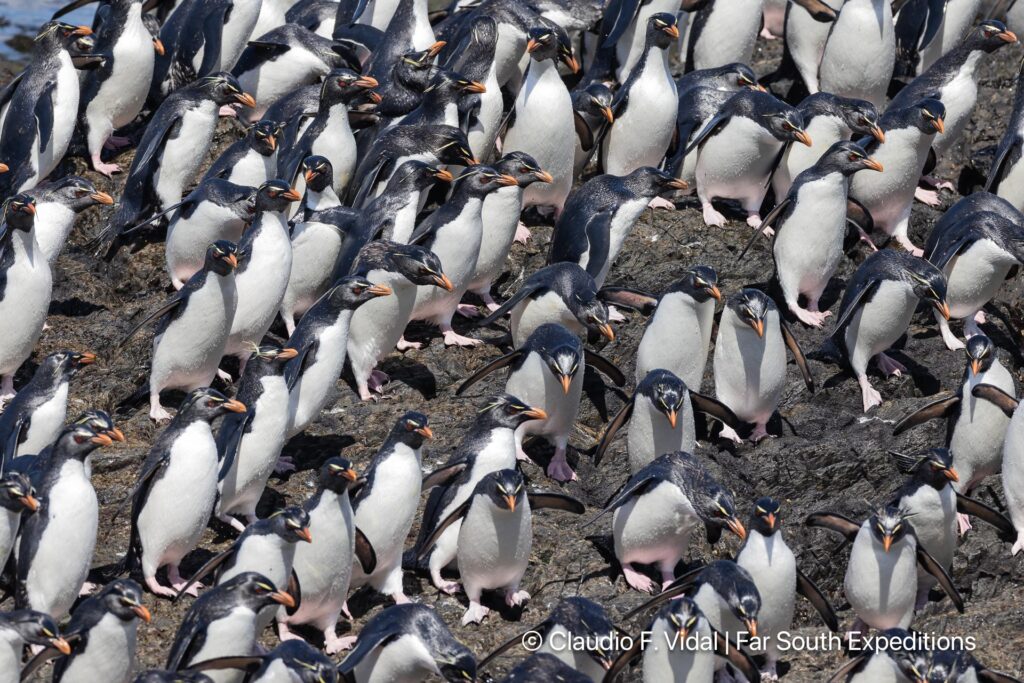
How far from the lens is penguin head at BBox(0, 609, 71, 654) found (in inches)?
343

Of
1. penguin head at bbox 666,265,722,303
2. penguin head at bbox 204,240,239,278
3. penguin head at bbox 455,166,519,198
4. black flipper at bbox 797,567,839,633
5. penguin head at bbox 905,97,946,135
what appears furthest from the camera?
penguin head at bbox 905,97,946,135

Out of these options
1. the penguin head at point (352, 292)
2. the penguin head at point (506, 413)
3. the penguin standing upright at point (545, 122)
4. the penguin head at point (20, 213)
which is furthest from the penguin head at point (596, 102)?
the penguin head at point (20, 213)

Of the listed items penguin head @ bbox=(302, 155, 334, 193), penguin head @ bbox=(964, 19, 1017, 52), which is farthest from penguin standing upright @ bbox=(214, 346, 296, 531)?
penguin head @ bbox=(964, 19, 1017, 52)

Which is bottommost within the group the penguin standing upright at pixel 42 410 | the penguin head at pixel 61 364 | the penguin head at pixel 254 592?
the penguin standing upright at pixel 42 410

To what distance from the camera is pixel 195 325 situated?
1144 centimetres

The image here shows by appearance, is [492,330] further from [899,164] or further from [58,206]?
[899,164]

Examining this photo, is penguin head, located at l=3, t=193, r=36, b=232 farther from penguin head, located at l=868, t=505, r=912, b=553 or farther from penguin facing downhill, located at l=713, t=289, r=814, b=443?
penguin head, located at l=868, t=505, r=912, b=553

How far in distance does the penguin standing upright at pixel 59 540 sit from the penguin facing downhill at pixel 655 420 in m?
3.18

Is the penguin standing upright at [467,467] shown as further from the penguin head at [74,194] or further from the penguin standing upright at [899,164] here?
the penguin standing upright at [899,164]

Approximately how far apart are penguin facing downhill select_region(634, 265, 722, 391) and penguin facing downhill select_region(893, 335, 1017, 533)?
1.37 metres

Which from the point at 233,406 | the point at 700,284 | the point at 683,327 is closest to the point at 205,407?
the point at 233,406

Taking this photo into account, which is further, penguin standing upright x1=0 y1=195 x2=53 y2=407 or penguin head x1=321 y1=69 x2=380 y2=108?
penguin head x1=321 y1=69 x2=380 y2=108

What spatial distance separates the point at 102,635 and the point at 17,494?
3.31 feet

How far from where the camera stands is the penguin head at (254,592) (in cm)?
895
